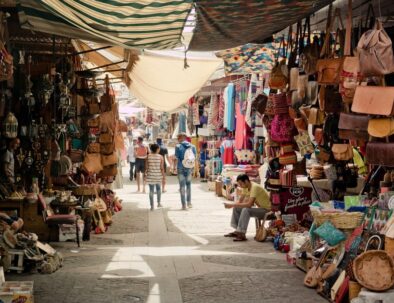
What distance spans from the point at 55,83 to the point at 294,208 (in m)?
4.29

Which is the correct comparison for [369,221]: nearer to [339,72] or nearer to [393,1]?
[339,72]

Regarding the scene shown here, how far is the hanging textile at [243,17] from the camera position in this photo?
5.83 meters

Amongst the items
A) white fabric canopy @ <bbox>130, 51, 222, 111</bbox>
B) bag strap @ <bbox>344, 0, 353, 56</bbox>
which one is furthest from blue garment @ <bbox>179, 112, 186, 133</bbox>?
bag strap @ <bbox>344, 0, 353, 56</bbox>

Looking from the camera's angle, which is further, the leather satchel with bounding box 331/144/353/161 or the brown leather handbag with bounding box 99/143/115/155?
the brown leather handbag with bounding box 99/143/115/155

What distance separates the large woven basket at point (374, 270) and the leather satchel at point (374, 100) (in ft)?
4.39

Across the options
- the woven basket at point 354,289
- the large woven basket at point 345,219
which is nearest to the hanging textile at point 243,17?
the large woven basket at point 345,219

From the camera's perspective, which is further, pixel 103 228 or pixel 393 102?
pixel 103 228

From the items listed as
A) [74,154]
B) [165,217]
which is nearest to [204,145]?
[165,217]

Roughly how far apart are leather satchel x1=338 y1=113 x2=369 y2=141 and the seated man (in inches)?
176

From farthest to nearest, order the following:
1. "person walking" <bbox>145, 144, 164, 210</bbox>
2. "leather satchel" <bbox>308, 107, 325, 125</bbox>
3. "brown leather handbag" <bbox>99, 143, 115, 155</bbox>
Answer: "person walking" <bbox>145, 144, 164, 210</bbox>
"brown leather handbag" <bbox>99, 143, 115, 155</bbox>
"leather satchel" <bbox>308, 107, 325, 125</bbox>

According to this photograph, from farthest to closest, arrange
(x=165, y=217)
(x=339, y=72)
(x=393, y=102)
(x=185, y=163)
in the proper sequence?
1. (x=185, y=163)
2. (x=165, y=217)
3. (x=339, y=72)
4. (x=393, y=102)

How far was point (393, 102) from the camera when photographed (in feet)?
19.9

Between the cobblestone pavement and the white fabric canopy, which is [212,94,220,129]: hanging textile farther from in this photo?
the cobblestone pavement

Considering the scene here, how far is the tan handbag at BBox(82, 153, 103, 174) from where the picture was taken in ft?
42.7
